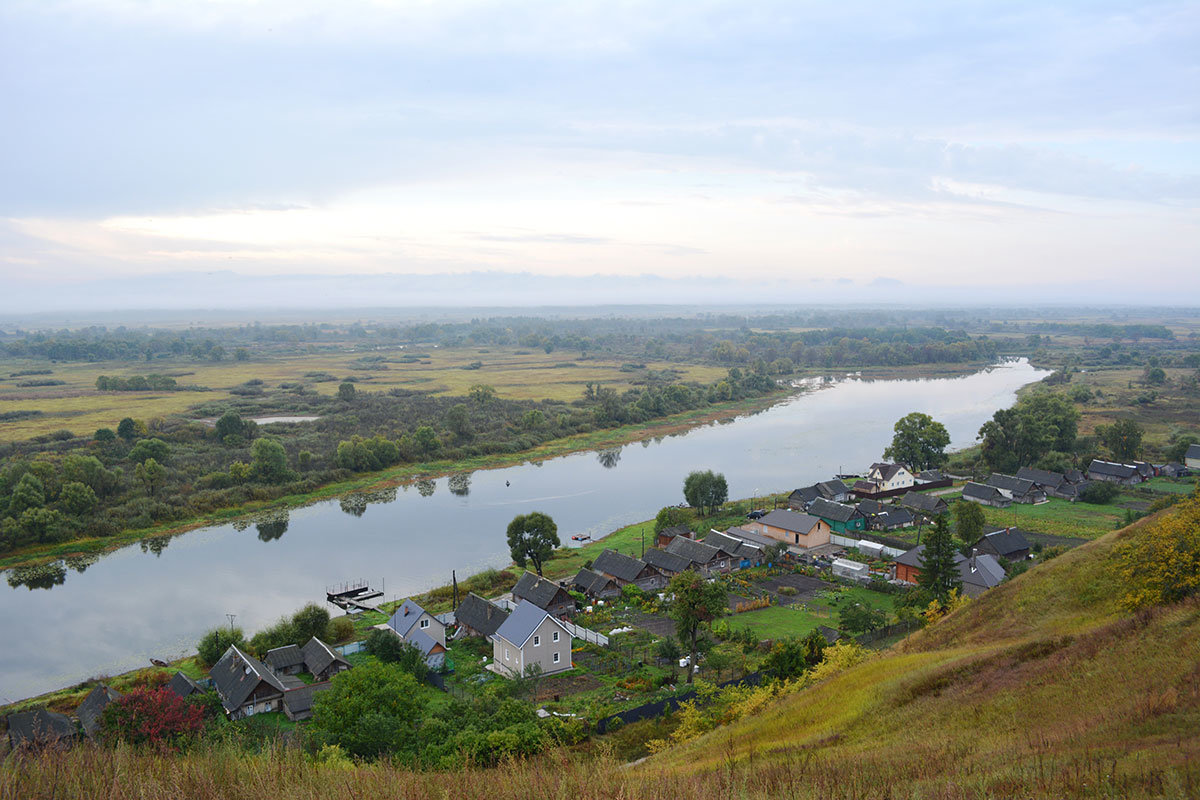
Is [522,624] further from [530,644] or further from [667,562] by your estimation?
[667,562]

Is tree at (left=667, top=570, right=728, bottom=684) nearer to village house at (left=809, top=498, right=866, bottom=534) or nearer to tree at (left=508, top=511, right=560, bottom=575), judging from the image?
tree at (left=508, top=511, right=560, bottom=575)

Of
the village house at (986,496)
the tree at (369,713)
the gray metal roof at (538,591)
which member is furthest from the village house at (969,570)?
the tree at (369,713)

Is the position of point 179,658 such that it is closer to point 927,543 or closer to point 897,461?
point 927,543

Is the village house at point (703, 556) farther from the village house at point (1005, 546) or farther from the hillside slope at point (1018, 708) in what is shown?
the hillside slope at point (1018, 708)

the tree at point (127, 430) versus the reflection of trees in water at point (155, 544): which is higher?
the tree at point (127, 430)

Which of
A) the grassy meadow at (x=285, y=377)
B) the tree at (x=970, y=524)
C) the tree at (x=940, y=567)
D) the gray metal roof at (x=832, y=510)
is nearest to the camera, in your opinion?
the tree at (x=940, y=567)

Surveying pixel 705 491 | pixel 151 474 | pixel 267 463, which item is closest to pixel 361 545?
pixel 267 463

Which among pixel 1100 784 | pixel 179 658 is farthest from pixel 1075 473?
pixel 179 658
